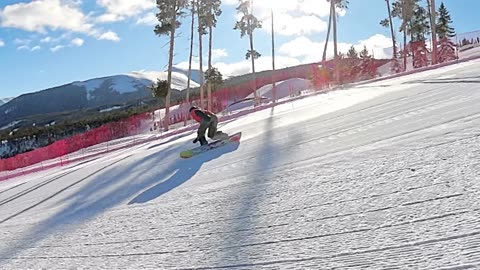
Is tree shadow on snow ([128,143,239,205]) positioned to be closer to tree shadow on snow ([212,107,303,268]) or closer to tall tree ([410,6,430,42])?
tree shadow on snow ([212,107,303,268])

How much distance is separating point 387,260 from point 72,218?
504 centimetres

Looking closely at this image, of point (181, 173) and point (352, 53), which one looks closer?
point (181, 173)

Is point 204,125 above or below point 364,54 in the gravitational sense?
below

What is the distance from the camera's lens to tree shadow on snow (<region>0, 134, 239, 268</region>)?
643 cm

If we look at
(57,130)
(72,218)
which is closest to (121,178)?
(72,218)

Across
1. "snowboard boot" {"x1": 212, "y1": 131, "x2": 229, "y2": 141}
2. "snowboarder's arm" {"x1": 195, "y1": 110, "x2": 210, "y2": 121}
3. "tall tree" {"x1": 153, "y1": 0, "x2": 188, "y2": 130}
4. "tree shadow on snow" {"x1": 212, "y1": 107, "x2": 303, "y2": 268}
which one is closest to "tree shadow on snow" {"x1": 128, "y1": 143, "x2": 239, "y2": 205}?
"snowboard boot" {"x1": 212, "y1": 131, "x2": 229, "y2": 141}

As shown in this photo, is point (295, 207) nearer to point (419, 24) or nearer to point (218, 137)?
point (218, 137)

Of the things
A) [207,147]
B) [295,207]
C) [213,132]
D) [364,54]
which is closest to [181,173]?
[207,147]

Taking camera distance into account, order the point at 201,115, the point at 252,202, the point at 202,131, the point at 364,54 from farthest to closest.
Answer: the point at 364,54 < the point at 201,115 < the point at 202,131 < the point at 252,202

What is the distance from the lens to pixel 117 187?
27.8ft

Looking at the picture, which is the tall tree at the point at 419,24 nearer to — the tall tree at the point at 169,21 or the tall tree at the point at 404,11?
the tall tree at the point at 404,11

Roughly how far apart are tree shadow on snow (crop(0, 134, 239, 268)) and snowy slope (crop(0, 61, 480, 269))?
0.04 meters

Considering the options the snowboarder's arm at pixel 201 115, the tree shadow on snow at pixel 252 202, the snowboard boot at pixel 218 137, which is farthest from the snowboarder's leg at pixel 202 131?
the tree shadow on snow at pixel 252 202

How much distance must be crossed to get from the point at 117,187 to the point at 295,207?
15.1ft
